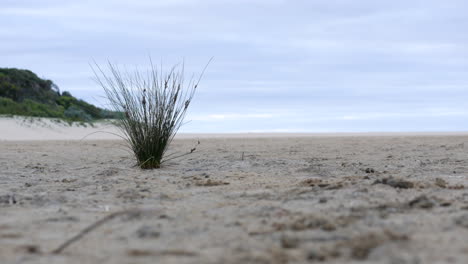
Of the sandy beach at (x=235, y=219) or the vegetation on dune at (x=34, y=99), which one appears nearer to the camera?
the sandy beach at (x=235, y=219)

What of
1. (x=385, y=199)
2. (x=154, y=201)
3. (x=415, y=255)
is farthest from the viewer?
(x=154, y=201)

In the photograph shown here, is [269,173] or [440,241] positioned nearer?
[440,241]

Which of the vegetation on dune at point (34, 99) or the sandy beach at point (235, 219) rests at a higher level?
the vegetation on dune at point (34, 99)

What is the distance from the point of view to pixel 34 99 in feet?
70.0

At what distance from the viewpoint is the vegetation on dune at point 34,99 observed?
59.7 ft

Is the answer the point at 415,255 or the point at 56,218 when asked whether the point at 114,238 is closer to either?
the point at 56,218

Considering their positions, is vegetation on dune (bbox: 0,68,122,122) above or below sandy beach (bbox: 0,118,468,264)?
above

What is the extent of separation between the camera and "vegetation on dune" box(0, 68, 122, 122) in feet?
59.7

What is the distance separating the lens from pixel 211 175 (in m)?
4.29

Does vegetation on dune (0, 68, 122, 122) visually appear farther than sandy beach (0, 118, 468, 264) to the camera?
Yes

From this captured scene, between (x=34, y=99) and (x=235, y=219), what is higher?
(x=34, y=99)

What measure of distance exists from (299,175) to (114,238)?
2.38 metres

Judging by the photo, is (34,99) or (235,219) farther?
(34,99)

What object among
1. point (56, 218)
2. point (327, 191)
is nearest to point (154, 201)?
point (56, 218)
